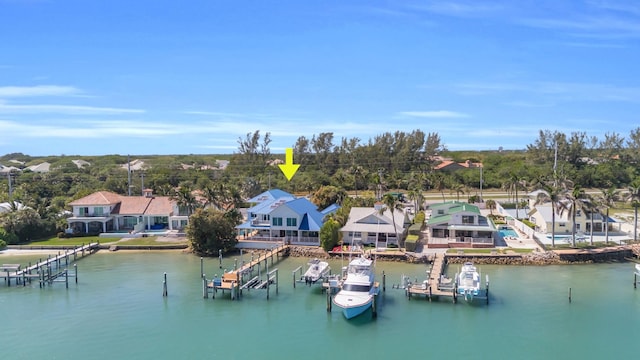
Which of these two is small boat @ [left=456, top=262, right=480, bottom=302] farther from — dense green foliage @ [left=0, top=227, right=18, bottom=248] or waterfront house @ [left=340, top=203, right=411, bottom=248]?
dense green foliage @ [left=0, top=227, right=18, bottom=248]

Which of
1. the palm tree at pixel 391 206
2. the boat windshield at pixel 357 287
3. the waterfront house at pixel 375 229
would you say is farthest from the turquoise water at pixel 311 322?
the waterfront house at pixel 375 229

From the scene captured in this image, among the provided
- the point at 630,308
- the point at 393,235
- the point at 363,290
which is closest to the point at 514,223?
the point at 393,235

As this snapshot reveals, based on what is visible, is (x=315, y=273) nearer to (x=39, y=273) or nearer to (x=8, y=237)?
(x=39, y=273)

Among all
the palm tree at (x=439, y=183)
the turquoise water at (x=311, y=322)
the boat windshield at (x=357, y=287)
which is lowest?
the turquoise water at (x=311, y=322)

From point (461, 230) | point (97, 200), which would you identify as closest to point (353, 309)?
point (461, 230)

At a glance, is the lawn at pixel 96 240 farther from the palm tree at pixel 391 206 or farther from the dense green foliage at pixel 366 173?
the palm tree at pixel 391 206

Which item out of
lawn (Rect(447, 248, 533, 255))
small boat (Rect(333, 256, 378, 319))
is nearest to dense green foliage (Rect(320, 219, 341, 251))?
lawn (Rect(447, 248, 533, 255))
